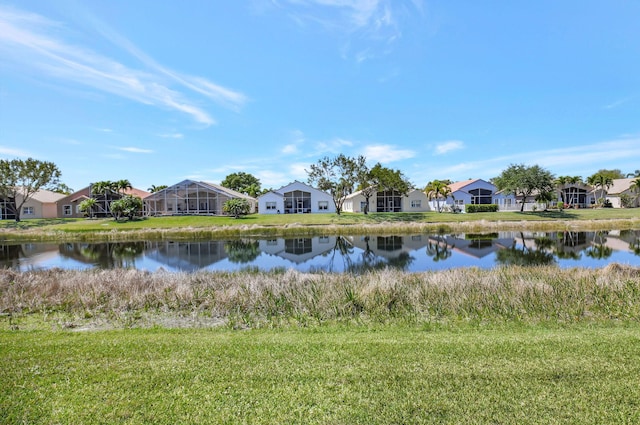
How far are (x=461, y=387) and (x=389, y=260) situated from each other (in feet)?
50.1

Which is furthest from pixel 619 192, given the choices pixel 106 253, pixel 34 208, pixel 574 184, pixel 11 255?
pixel 34 208

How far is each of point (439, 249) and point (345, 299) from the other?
16.4m

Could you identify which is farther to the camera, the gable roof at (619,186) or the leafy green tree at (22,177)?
the gable roof at (619,186)

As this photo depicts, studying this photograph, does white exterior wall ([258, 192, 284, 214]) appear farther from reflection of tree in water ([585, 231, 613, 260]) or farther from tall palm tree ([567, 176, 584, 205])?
tall palm tree ([567, 176, 584, 205])

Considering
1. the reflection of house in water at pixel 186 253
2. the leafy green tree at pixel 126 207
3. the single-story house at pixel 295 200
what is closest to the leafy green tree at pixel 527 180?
the single-story house at pixel 295 200

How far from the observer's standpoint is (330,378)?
4352mm

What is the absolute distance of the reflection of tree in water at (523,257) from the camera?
17.0m

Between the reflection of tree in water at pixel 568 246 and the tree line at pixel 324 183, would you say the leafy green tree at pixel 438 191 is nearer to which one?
the tree line at pixel 324 183

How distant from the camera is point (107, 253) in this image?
931 inches

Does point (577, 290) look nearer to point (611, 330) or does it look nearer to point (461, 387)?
point (611, 330)

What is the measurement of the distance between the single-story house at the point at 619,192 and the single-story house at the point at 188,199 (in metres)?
63.0

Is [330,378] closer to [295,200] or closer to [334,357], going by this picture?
[334,357]

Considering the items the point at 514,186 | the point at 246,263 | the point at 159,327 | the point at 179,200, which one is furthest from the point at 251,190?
the point at 159,327

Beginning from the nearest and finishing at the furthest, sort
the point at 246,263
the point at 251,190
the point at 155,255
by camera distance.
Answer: the point at 246,263 → the point at 155,255 → the point at 251,190
